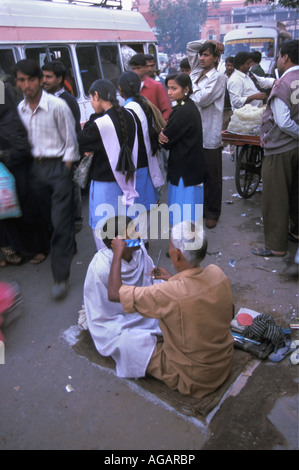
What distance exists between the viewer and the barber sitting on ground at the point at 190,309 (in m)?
2.15

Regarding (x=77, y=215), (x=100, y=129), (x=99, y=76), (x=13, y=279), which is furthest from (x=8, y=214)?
(x=99, y=76)

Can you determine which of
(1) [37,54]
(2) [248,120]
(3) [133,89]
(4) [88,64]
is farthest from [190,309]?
(4) [88,64]

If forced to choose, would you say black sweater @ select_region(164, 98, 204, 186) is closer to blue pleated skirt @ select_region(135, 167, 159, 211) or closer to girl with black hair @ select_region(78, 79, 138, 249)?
blue pleated skirt @ select_region(135, 167, 159, 211)

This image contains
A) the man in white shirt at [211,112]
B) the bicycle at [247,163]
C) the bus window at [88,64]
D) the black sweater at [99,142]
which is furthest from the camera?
the bus window at [88,64]

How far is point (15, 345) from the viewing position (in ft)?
10.1

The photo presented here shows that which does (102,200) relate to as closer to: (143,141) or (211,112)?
(143,141)

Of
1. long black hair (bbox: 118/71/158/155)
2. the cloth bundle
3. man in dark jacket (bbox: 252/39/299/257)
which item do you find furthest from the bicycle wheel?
long black hair (bbox: 118/71/158/155)

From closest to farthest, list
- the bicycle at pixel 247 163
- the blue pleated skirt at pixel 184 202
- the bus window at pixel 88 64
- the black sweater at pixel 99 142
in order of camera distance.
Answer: the black sweater at pixel 99 142 → the blue pleated skirt at pixel 184 202 → the bicycle at pixel 247 163 → the bus window at pixel 88 64

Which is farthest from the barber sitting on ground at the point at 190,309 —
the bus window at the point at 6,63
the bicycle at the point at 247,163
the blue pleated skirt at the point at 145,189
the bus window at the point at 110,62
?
the bus window at the point at 110,62

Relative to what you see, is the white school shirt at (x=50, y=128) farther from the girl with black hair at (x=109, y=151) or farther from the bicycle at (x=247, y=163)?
the bicycle at (x=247, y=163)

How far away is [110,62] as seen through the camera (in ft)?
25.0

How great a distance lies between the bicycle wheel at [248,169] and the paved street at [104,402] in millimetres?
2417
